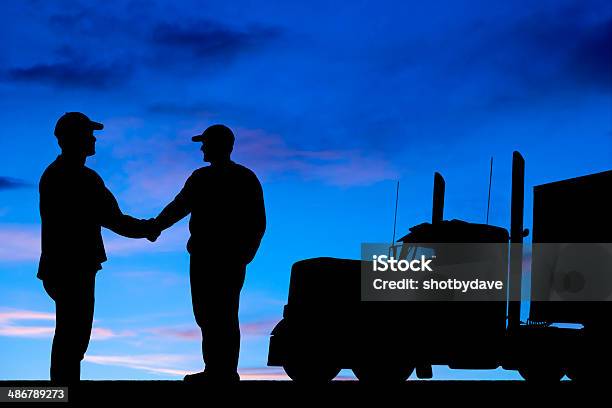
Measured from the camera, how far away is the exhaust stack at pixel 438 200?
15.6 m

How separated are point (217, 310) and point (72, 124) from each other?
2.76 m

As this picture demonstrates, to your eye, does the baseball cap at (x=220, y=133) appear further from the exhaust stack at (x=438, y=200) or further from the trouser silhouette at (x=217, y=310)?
the exhaust stack at (x=438, y=200)

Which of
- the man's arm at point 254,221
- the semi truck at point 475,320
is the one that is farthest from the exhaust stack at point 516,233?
the man's arm at point 254,221

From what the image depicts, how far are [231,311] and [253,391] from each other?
0.99 meters

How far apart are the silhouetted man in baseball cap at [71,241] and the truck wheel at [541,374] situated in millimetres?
7835

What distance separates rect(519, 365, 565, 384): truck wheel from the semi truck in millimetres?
20

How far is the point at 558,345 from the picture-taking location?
49.1ft

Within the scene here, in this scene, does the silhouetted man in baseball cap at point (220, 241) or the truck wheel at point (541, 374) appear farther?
the truck wheel at point (541, 374)

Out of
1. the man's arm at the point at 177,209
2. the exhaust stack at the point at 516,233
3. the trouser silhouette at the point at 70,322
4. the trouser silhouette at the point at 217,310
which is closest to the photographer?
the trouser silhouette at the point at 70,322

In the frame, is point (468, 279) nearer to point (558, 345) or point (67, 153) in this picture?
point (558, 345)

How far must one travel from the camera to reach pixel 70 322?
33.0ft

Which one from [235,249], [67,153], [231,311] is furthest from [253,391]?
[67,153]

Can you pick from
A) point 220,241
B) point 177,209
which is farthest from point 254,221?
point 177,209

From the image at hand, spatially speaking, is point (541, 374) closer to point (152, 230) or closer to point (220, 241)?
point (220, 241)
